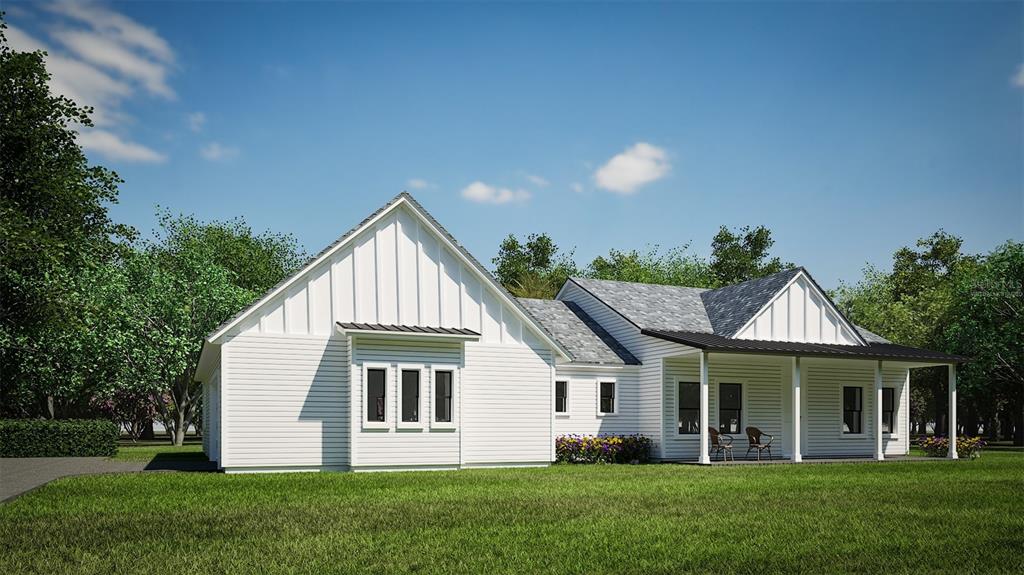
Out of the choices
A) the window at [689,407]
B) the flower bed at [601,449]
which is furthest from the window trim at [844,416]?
the flower bed at [601,449]

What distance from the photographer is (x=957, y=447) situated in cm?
2931

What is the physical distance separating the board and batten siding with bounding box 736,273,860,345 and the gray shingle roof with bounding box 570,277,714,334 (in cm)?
205

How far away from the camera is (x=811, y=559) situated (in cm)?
885

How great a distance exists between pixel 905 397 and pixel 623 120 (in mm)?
14597

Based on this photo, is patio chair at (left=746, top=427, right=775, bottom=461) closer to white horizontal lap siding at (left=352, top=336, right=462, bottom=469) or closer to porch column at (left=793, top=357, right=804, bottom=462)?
porch column at (left=793, top=357, right=804, bottom=462)

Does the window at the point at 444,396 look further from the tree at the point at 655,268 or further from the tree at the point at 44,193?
the tree at the point at 655,268

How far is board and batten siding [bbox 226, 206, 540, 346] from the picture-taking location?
21672 mm

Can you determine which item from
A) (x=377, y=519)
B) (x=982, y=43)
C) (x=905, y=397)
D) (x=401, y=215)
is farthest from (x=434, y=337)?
(x=905, y=397)

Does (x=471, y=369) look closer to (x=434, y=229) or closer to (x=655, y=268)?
(x=434, y=229)

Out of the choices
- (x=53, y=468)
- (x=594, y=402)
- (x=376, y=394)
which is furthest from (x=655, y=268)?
(x=53, y=468)

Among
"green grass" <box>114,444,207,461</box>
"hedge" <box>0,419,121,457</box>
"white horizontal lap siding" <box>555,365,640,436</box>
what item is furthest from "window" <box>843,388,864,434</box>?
"hedge" <box>0,419,121,457</box>

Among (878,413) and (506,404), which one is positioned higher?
(506,404)

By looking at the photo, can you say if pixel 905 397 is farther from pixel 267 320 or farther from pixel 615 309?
pixel 267 320

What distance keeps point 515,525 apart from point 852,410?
23.3 metres
